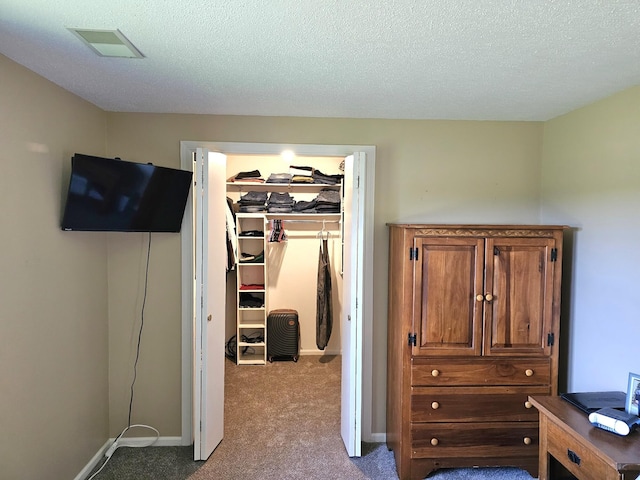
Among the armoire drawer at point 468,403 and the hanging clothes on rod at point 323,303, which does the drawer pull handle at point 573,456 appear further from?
the hanging clothes on rod at point 323,303

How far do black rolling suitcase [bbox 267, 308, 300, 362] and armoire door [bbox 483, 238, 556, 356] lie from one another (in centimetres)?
233

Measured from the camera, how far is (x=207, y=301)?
2.41m

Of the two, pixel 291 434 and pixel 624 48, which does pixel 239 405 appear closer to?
pixel 291 434

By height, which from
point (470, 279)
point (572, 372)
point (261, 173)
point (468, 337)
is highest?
point (261, 173)

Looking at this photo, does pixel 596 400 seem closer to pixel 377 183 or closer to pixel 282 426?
pixel 377 183

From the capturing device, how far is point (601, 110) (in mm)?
2115

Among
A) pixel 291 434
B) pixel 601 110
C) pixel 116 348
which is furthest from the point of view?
pixel 291 434

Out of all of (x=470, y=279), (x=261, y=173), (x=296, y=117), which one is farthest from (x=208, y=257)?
(x=261, y=173)

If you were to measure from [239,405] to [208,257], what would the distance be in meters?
1.54

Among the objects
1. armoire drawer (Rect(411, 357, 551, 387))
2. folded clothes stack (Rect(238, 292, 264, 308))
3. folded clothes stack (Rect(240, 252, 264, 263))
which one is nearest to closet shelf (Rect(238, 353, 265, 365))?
folded clothes stack (Rect(238, 292, 264, 308))

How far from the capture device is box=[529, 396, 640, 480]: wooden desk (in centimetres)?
141

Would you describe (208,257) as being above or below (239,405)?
above

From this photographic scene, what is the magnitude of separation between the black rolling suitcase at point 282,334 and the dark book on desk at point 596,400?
2.73 m

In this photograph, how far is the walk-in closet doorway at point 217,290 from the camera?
239 centimetres
